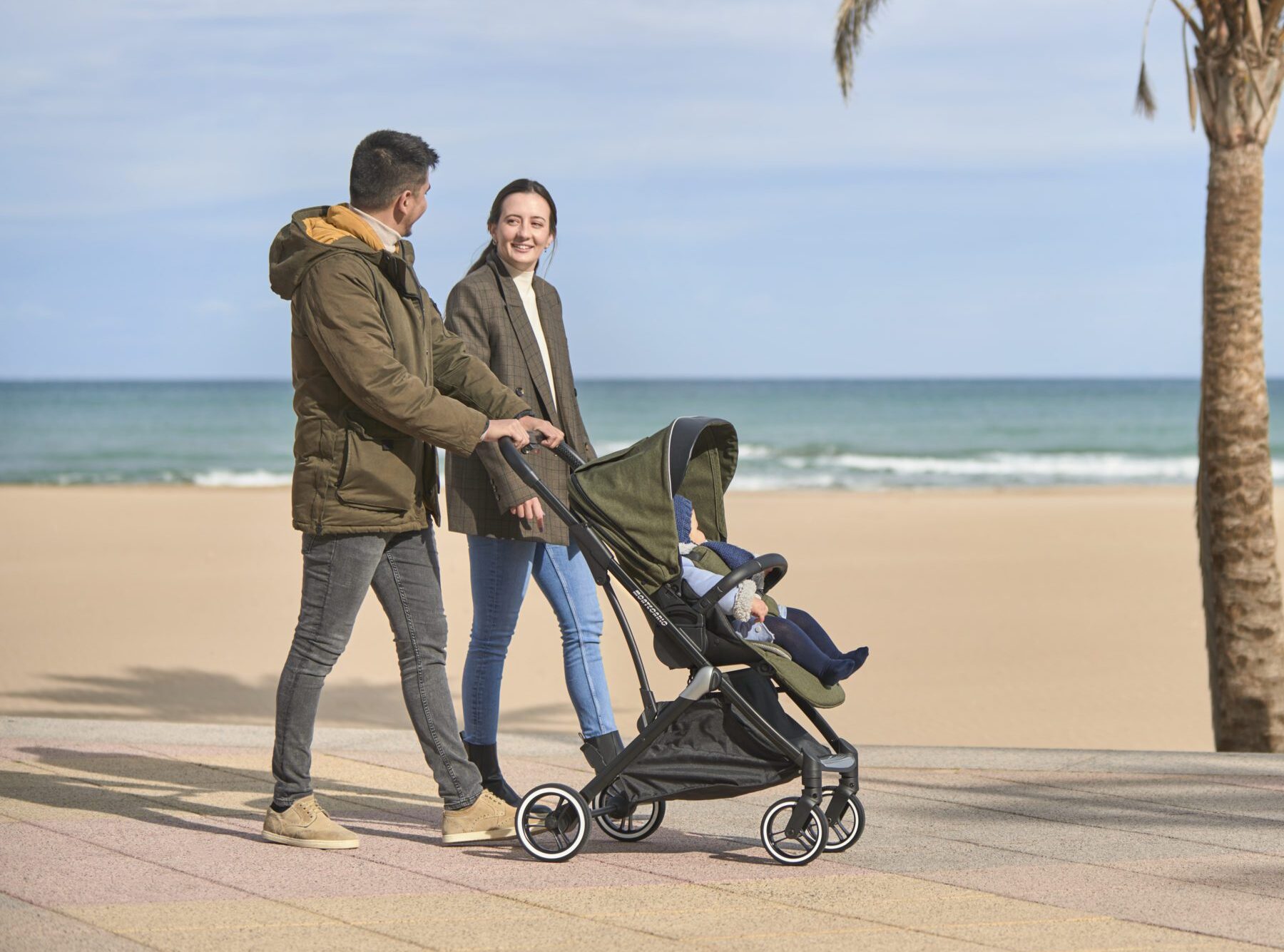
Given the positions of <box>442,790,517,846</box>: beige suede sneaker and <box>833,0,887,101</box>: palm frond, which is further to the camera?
<box>833,0,887,101</box>: palm frond

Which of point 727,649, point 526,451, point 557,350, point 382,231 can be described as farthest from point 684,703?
point 382,231

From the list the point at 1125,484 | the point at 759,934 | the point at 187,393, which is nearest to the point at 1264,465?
the point at 759,934

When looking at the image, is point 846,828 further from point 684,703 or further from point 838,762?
point 684,703

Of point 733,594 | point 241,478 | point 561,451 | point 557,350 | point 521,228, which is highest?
point 241,478

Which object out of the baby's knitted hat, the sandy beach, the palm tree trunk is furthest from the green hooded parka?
the sandy beach

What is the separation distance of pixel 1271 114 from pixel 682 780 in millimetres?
5068

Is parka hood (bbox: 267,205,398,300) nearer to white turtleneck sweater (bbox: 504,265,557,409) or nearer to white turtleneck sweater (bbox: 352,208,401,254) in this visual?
white turtleneck sweater (bbox: 352,208,401,254)

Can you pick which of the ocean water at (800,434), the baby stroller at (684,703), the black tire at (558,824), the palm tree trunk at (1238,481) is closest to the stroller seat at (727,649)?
the baby stroller at (684,703)

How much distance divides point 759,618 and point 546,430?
850 millimetres

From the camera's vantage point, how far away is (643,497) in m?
4.16

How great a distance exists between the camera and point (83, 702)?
30.7 feet

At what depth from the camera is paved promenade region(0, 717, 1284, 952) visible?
11.5ft

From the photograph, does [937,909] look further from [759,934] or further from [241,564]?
[241,564]

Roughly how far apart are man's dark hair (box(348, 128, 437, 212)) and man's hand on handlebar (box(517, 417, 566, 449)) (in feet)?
2.45
